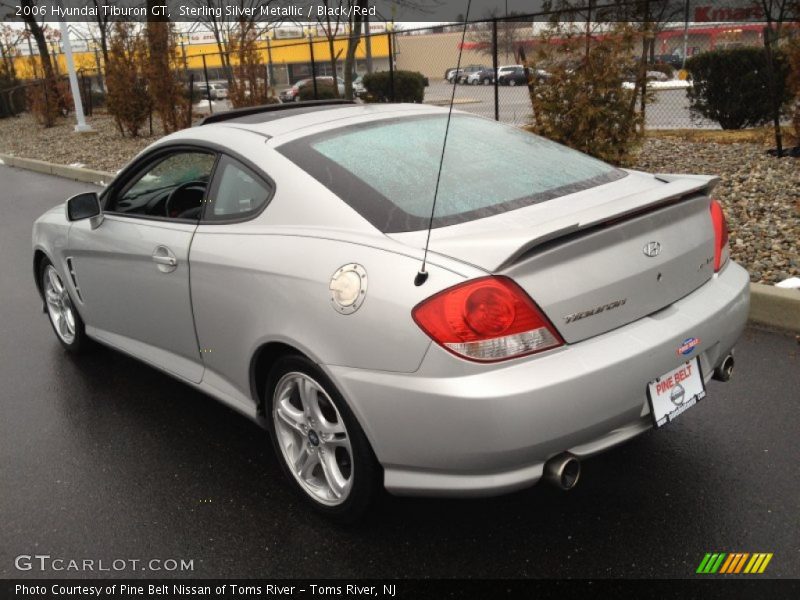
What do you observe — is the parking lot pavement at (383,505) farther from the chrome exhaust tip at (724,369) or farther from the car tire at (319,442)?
the chrome exhaust tip at (724,369)

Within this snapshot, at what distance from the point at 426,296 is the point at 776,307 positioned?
10.6 ft

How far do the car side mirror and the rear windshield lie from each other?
145 cm

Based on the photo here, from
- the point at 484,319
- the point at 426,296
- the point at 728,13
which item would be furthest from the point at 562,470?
the point at 728,13

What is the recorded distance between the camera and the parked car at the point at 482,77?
17125mm

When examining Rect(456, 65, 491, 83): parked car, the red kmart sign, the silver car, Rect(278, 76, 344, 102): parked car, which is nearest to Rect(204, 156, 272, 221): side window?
the silver car

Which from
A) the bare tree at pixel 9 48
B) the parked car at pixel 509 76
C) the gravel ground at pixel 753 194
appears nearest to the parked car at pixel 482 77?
the parked car at pixel 509 76

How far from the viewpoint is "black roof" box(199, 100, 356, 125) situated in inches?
147

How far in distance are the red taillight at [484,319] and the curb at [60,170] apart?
11341mm

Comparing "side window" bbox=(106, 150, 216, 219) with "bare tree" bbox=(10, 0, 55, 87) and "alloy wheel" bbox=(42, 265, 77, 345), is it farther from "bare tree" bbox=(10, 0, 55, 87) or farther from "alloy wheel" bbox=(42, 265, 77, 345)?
"bare tree" bbox=(10, 0, 55, 87)

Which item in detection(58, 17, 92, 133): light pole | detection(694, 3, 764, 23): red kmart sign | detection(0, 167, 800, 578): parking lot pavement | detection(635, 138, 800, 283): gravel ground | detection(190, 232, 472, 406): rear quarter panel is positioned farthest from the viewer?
detection(58, 17, 92, 133): light pole

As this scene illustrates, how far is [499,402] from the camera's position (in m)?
2.30

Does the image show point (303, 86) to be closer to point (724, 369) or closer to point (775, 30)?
point (775, 30)

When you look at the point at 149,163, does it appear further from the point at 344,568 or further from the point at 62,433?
the point at 344,568

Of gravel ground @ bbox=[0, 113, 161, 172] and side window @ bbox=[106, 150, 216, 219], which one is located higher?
side window @ bbox=[106, 150, 216, 219]
